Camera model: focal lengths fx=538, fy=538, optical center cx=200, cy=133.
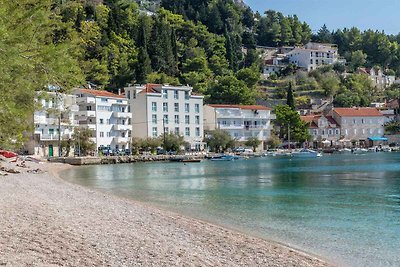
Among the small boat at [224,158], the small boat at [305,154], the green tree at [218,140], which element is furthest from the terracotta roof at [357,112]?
the small boat at [224,158]

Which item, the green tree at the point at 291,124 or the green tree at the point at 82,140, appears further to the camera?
the green tree at the point at 291,124

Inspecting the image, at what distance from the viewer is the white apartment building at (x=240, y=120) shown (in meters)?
94.2

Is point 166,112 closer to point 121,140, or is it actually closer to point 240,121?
point 121,140

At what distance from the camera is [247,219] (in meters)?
19.4

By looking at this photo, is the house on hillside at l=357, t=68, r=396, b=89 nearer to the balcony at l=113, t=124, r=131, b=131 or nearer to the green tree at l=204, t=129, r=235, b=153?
the green tree at l=204, t=129, r=235, b=153

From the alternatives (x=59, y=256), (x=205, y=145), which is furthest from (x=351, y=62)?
(x=59, y=256)

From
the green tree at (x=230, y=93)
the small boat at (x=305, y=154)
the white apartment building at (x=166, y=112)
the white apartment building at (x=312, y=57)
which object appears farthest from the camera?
the white apartment building at (x=312, y=57)

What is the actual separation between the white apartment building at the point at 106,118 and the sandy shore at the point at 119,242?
60.4m

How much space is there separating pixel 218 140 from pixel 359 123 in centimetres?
4109

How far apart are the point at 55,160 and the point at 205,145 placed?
32.2 metres

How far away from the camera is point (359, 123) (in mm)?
117000

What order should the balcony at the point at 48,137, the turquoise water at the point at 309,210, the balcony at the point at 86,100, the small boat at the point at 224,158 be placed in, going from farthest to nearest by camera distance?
the small boat at the point at 224,158 → the balcony at the point at 86,100 → the balcony at the point at 48,137 → the turquoise water at the point at 309,210

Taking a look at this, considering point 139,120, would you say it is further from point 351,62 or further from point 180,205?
point 351,62

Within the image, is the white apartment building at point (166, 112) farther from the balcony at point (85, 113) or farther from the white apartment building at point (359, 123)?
the white apartment building at point (359, 123)
